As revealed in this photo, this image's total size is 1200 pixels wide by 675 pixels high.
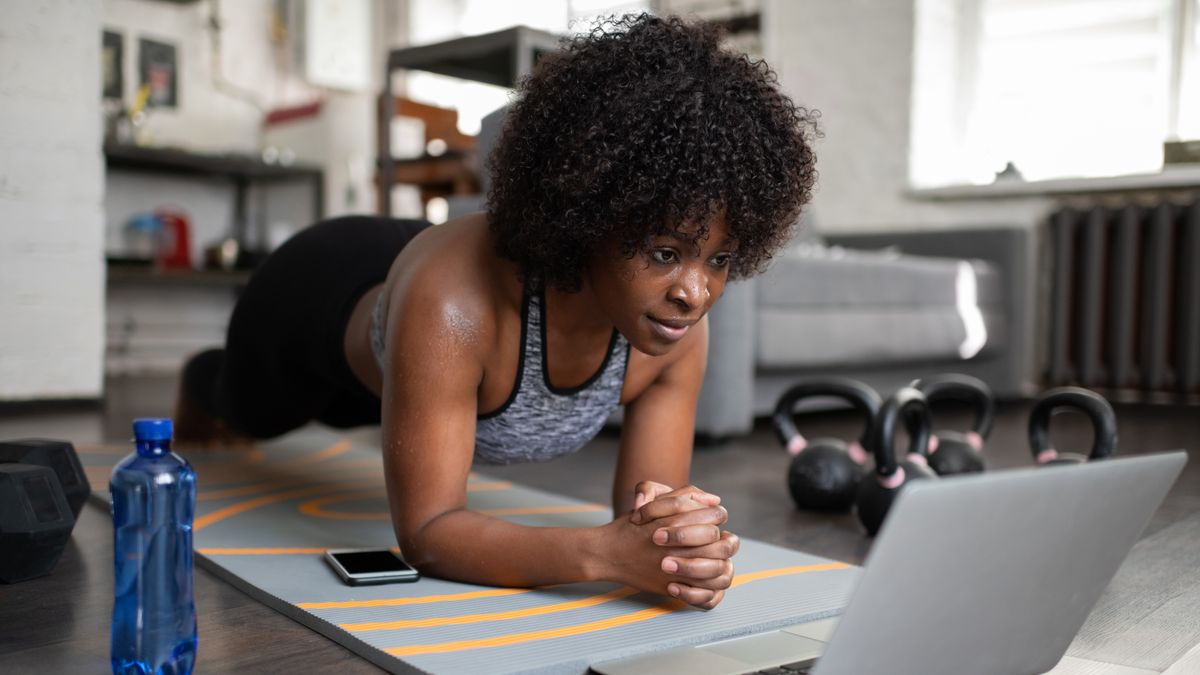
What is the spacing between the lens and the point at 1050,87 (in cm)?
412

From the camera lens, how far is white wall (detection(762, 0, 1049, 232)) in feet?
14.1

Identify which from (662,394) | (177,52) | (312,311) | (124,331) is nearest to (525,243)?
(662,394)

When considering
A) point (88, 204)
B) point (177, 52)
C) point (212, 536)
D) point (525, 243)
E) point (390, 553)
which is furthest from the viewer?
point (177, 52)

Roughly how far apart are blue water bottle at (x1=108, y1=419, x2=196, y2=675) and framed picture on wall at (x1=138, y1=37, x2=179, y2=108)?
437 centimetres

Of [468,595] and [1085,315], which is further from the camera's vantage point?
[1085,315]

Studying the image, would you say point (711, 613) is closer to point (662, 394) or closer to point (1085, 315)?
point (662, 394)

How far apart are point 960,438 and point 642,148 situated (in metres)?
1.11

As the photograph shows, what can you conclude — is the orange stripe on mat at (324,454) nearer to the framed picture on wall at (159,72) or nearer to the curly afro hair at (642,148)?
the curly afro hair at (642,148)

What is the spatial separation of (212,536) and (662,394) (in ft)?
2.06

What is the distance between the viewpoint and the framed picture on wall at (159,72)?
465 centimetres

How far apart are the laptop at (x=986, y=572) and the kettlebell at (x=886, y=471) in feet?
2.01

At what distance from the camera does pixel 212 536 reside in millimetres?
1354

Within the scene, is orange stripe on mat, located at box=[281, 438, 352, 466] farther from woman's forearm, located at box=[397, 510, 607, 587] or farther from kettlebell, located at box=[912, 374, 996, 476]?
kettlebell, located at box=[912, 374, 996, 476]

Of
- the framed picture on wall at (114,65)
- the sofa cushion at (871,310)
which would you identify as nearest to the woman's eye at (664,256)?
the sofa cushion at (871,310)
